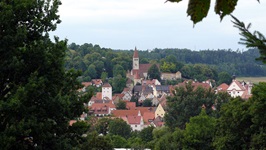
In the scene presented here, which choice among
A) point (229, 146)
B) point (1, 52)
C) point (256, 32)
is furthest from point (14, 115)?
point (229, 146)

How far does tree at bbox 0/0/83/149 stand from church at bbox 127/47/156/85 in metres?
105

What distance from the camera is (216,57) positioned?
188 metres

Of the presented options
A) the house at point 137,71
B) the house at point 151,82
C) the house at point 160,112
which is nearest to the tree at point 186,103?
the house at point 160,112

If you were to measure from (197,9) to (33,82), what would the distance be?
316 inches

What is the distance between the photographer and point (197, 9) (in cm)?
161

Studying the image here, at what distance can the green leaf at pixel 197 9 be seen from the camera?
1598mm

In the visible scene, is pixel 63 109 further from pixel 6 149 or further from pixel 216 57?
pixel 216 57

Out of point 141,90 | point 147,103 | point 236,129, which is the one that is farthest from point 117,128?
point 141,90

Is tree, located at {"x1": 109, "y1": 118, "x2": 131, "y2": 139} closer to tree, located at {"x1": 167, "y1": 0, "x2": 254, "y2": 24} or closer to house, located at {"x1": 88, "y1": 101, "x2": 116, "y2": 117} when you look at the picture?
house, located at {"x1": 88, "y1": 101, "x2": 116, "y2": 117}

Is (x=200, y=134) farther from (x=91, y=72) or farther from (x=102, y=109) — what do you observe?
(x=91, y=72)

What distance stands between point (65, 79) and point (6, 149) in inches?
94.9

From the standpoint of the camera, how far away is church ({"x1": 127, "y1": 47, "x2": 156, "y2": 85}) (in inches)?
4627

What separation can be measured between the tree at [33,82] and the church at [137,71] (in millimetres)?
105172

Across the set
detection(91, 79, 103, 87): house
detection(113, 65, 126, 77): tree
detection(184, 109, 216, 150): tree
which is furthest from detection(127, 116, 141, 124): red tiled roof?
detection(113, 65, 126, 77): tree
